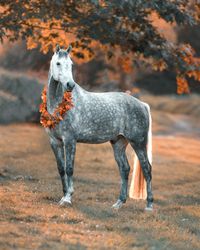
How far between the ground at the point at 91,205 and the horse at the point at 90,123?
0.81m

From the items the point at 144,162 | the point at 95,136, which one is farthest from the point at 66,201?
the point at 144,162

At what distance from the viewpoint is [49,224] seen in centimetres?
1132

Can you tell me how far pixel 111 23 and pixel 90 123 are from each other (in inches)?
213

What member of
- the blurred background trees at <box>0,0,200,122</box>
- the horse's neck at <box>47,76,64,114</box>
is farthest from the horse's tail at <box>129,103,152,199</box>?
the blurred background trees at <box>0,0,200,122</box>

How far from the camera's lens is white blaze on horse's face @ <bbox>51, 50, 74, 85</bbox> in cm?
1246

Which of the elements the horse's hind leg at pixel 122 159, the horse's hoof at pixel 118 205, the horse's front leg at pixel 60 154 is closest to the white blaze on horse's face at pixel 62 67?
the horse's front leg at pixel 60 154

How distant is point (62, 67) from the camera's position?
492 inches

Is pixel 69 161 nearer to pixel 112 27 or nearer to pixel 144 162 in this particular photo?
pixel 144 162

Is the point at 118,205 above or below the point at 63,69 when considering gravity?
below

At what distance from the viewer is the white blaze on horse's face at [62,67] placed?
12.5m

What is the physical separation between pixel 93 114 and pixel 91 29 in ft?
17.2

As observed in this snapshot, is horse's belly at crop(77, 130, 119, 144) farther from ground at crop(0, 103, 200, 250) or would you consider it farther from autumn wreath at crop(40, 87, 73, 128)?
ground at crop(0, 103, 200, 250)

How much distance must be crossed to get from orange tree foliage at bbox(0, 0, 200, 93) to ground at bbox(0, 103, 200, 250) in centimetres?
A: 393

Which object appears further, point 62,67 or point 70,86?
point 62,67
